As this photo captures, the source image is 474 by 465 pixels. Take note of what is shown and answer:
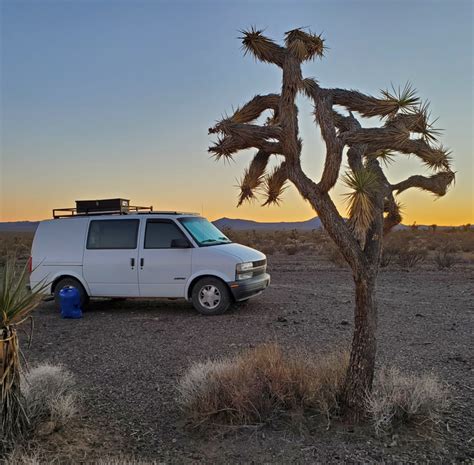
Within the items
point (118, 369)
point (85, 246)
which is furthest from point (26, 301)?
point (85, 246)

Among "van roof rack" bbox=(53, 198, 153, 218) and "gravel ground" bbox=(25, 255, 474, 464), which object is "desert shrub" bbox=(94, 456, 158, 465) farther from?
"van roof rack" bbox=(53, 198, 153, 218)

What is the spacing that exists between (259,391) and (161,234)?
6.37 m

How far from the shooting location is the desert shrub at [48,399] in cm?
450

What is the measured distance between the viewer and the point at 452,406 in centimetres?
515

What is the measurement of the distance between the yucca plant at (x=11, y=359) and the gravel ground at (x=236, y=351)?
369 mm

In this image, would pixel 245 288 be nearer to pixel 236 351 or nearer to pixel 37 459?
pixel 236 351

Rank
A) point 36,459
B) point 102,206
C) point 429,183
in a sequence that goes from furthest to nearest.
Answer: point 102,206 → point 429,183 → point 36,459

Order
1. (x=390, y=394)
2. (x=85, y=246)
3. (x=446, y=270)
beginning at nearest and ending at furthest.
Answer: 1. (x=390, y=394)
2. (x=85, y=246)
3. (x=446, y=270)

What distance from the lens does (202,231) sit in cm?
1117

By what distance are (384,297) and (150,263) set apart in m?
5.91

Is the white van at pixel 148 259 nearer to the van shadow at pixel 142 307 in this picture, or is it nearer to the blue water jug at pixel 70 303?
the blue water jug at pixel 70 303

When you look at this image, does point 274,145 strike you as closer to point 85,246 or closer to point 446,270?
point 85,246

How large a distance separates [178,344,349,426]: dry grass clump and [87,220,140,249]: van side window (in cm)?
610

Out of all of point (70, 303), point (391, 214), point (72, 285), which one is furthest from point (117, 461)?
point (72, 285)
